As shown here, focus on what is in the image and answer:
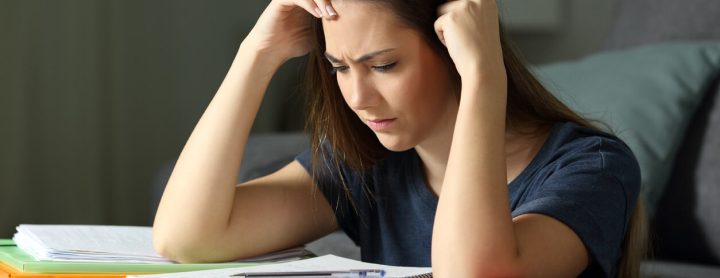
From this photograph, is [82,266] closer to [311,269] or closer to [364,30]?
[311,269]

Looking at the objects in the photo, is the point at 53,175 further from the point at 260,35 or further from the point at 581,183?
the point at 581,183

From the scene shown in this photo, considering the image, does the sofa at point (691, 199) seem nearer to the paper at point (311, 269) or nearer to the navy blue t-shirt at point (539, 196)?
the navy blue t-shirt at point (539, 196)

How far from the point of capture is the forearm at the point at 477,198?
1.06m

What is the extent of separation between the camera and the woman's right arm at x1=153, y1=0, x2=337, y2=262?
4.53 feet

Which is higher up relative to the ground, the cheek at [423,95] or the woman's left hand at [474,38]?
the woman's left hand at [474,38]

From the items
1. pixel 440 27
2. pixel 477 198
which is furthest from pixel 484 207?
pixel 440 27

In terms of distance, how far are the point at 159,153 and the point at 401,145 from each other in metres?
2.08

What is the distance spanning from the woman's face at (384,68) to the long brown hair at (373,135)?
0.06ft

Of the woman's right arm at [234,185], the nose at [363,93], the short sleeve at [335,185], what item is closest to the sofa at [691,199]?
the short sleeve at [335,185]

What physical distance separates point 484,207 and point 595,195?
0.15 metres

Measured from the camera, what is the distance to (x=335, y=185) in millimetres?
1485

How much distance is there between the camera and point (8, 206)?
2656mm

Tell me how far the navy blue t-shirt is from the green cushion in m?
0.52

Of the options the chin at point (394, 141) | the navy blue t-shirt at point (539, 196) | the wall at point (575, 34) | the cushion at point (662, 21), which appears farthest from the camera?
the wall at point (575, 34)
